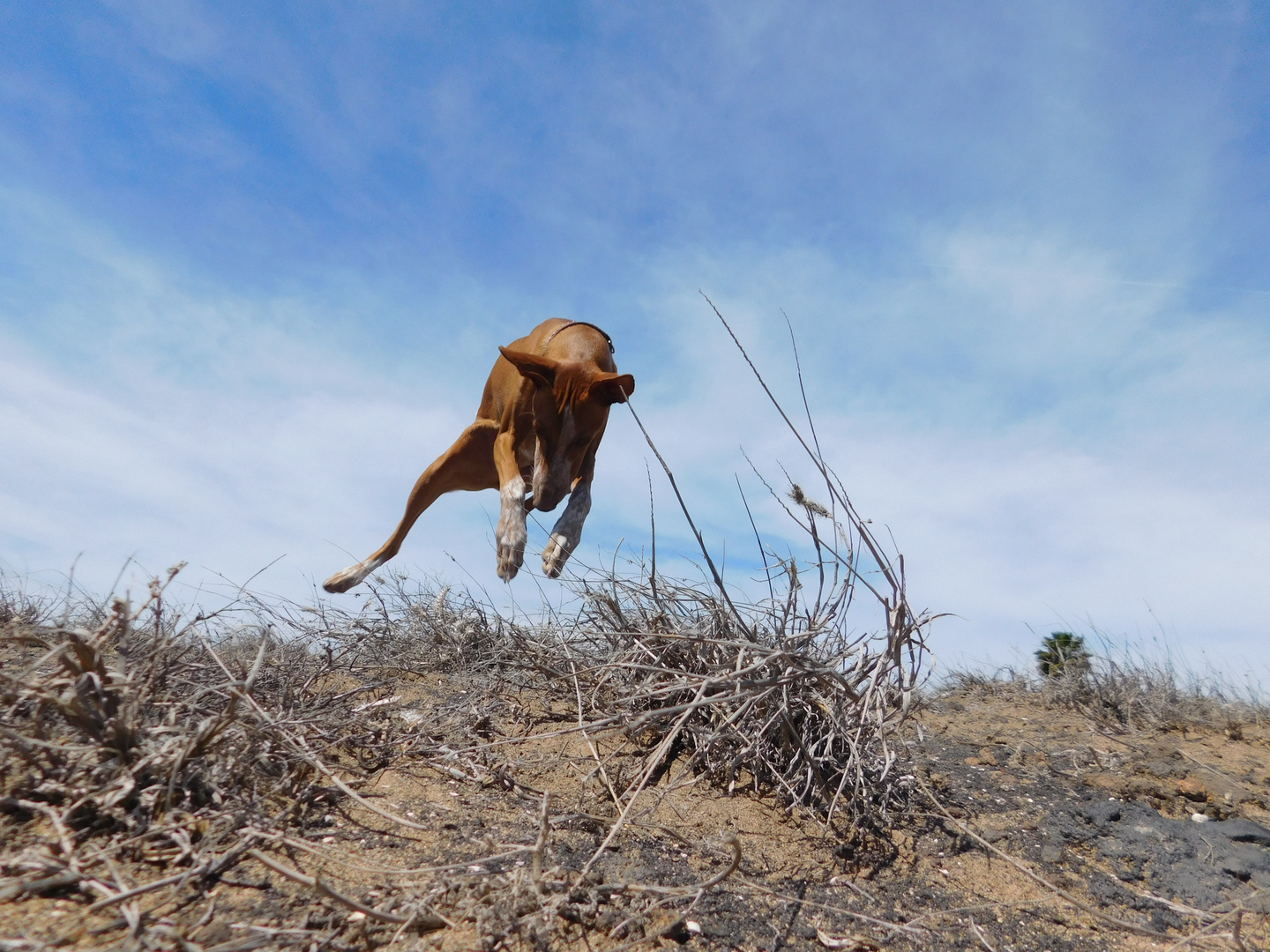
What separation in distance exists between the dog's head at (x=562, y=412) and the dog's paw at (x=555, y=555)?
0.34m

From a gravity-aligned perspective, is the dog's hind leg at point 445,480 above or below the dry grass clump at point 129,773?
above

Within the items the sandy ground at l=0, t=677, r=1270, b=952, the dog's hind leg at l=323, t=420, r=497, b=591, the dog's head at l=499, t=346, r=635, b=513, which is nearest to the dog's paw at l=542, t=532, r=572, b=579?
the dog's head at l=499, t=346, r=635, b=513

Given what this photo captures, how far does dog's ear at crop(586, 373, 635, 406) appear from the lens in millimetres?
5180

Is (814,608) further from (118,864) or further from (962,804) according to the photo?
(118,864)

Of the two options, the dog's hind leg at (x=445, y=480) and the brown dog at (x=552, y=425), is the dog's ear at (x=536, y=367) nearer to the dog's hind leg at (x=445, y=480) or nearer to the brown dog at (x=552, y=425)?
the brown dog at (x=552, y=425)

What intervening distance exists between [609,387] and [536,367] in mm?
555

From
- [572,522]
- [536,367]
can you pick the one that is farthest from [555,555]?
[536,367]

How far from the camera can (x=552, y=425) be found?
216 inches

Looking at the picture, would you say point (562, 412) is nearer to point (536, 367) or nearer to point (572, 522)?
point (536, 367)

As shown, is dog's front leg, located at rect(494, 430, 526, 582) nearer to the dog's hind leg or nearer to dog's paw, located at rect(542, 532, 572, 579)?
dog's paw, located at rect(542, 532, 572, 579)

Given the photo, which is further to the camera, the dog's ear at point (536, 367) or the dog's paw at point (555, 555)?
the dog's ear at point (536, 367)

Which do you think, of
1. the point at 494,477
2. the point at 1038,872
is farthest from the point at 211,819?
the point at 494,477

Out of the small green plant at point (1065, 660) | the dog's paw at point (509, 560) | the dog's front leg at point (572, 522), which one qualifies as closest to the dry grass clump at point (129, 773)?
the dog's paw at point (509, 560)

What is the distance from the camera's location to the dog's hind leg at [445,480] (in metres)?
6.77
